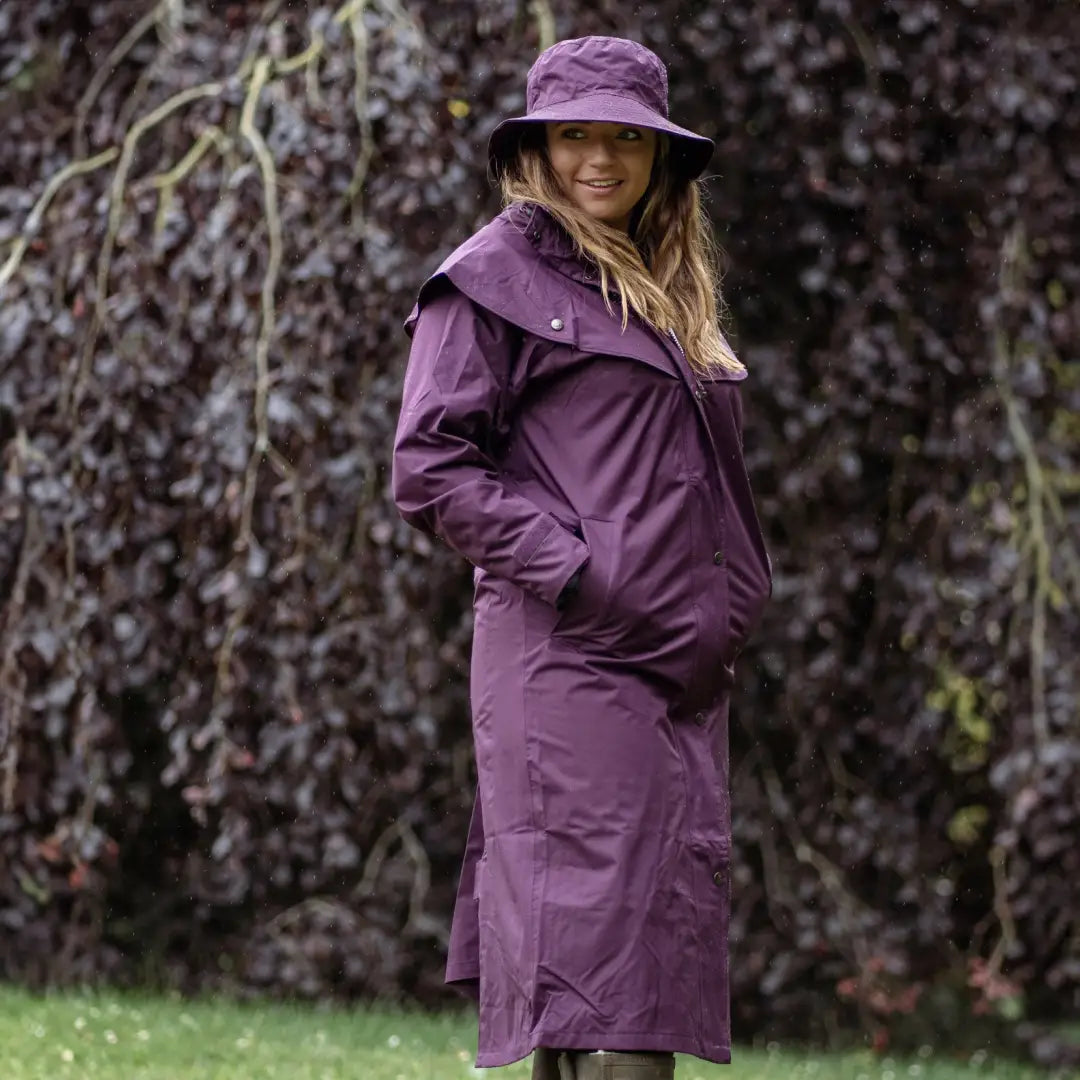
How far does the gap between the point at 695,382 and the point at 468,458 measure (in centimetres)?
30

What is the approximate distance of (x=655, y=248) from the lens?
2.46m

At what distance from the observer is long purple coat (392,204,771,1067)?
212 cm

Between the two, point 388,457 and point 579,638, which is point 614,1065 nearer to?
point 579,638

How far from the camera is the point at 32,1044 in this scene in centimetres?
365

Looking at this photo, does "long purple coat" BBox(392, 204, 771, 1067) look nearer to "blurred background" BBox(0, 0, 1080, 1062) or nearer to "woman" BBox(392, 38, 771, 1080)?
"woman" BBox(392, 38, 771, 1080)

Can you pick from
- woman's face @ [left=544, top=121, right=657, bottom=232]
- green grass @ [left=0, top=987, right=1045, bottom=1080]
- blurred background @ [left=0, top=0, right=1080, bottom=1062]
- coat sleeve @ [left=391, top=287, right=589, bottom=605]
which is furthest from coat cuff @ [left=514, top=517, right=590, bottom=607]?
green grass @ [left=0, top=987, right=1045, bottom=1080]

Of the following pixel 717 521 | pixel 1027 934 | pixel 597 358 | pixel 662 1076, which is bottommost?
pixel 1027 934

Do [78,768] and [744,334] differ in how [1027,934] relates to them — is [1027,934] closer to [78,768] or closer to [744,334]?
[744,334]

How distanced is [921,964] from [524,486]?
2.43 m

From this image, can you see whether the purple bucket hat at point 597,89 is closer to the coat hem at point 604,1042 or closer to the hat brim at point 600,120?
the hat brim at point 600,120

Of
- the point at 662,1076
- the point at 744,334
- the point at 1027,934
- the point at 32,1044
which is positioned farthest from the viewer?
the point at 744,334

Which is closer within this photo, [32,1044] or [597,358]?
[597,358]

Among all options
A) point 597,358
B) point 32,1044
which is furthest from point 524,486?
point 32,1044

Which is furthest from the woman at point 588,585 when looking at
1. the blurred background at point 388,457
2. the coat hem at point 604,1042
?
the blurred background at point 388,457
